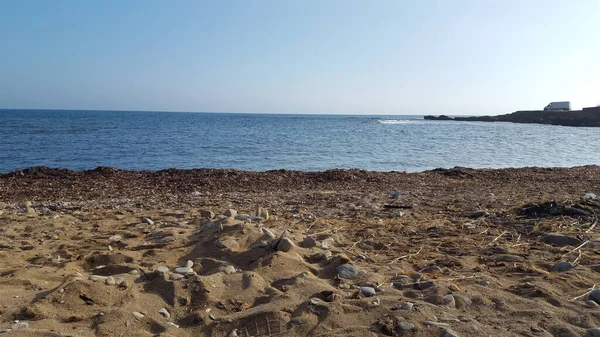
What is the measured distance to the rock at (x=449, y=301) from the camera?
326 cm

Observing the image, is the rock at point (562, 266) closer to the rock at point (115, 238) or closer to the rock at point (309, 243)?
the rock at point (309, 243)

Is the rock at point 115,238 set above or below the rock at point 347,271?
below

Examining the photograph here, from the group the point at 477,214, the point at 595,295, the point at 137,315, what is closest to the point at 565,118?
the point at 477,214

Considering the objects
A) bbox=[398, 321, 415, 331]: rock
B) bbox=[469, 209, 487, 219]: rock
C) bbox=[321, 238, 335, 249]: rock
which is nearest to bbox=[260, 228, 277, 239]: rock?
bbox=[321, 238, 335, 249]: rock

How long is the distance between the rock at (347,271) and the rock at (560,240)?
267cm

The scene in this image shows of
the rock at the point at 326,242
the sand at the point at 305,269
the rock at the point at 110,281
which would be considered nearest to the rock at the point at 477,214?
the sand at the point at 305,269

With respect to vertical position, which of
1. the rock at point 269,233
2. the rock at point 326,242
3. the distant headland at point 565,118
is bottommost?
the rock at point 326,242

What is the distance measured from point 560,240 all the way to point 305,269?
3143 millimetres

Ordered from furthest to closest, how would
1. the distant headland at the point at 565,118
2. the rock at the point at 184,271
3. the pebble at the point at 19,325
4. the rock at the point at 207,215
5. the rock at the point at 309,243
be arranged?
the distant headland at the point at 565,118 → the rock at the point at 207,215 → the rock at the point at 309,243 → the rock at the point at 184,271 → the pebble at the point at 19,325

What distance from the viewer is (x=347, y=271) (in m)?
3.97

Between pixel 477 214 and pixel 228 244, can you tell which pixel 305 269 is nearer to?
pixel 228 244

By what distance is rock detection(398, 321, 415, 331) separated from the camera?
2887mm

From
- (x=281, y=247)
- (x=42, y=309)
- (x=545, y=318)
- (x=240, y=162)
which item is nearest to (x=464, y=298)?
(x=545, y=318)

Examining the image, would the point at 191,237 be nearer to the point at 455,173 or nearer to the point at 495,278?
the point at 495,278
